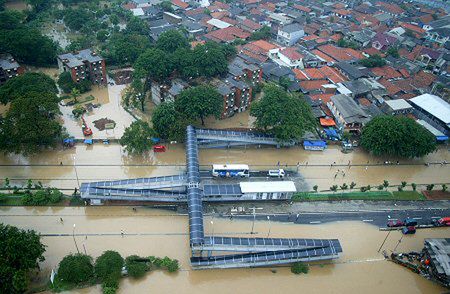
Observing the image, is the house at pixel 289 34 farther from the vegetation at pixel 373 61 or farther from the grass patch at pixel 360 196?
the grass patch at pixel 360 196

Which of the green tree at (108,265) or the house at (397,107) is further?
the house at (397,107)

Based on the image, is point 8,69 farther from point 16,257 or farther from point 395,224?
point 395,224

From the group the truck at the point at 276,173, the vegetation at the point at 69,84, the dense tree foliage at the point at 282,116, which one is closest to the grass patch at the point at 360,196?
the truck at the point at 276,173

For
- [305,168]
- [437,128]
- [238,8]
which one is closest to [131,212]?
[305,168]

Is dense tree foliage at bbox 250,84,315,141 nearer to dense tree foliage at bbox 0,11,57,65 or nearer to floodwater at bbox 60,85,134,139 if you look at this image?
floodwater at bbox 60,85,134,139

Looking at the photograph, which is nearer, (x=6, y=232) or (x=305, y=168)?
(x=6, y=232)

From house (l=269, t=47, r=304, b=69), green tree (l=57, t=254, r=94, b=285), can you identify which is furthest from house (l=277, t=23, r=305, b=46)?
green tree (l=57, t=254, r=94, b=285)

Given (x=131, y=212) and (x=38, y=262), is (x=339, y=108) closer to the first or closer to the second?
(x=131, y=212)
